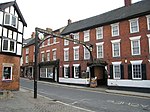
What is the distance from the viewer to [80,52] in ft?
90.7

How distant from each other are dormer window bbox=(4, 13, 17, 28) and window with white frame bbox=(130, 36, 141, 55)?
45.2 ft

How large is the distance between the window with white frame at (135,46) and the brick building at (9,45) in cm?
1341

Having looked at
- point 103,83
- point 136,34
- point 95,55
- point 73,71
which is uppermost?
point 136,34

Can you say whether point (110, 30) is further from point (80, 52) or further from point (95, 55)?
point (80, 52)

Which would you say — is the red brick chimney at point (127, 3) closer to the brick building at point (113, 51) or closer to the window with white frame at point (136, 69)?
the brick building at point (113, 51)

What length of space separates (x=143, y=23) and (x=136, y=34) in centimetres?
145

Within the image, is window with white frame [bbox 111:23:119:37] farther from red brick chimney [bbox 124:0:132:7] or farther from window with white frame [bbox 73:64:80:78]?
window with white frame [bbox 73:64:80:78]

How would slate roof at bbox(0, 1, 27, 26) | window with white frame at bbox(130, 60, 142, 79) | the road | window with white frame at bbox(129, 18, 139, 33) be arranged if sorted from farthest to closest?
window with white frame at bbox(129, 18, 139, 33) < window with white frame at bbox(130, 60, 142, 79) < slate roof at bbox(0, 1, 27, 26) < the road

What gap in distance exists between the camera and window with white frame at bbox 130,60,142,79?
2028 cm

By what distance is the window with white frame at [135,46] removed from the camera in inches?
818

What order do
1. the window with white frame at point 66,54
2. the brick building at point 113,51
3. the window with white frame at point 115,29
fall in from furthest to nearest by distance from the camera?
1. the window with white frame at point 66,54
2. the window with white frame at point 115,29
3. the brick building at point 113,51

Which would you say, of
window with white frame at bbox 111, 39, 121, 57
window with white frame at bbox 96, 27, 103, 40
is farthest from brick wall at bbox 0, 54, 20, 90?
window with white frame at bbox 111, 39, 121, 57

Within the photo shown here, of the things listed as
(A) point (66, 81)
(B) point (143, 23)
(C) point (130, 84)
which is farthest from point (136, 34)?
(A) point (66, 81)

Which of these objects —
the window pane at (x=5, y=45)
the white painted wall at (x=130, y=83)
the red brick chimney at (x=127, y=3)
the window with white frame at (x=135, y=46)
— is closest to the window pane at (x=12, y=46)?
the window pane at (x=5, y=45)
